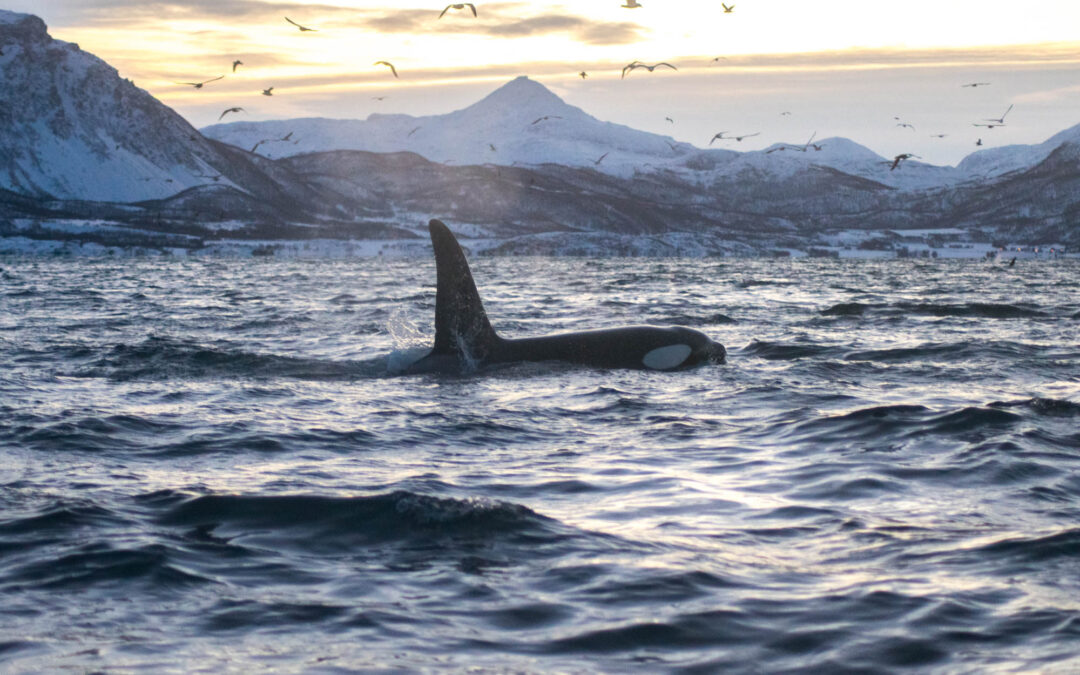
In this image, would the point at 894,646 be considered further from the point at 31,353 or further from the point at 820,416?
the point at 31,353

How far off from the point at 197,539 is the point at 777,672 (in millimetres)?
4212

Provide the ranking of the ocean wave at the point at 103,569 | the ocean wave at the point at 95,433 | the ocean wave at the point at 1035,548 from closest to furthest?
the ocean wave at the point at 103,569 < the ocean wave at the point at 1035,548 < the ocean wave at the point at 95,433

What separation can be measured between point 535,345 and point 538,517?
27.1 ft

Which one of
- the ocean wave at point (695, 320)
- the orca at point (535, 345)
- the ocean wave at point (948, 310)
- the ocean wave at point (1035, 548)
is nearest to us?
the ocean wave at point (1035, 548)

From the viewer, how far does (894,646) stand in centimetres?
566

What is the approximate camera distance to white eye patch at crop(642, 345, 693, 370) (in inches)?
641

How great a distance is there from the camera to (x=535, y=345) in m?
16.4

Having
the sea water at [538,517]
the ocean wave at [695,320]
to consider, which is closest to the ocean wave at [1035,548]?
the sea water at [538,517]

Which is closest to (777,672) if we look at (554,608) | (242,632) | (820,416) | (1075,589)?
(554,608)

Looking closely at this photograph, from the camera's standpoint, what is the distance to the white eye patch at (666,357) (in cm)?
1628

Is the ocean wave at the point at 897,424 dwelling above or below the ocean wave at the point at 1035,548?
below

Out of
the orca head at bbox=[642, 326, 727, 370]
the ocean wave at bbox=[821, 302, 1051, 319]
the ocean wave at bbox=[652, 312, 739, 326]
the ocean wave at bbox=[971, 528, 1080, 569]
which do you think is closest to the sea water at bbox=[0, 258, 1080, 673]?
the ocean wave at bbox=[971, 528, 1080, 569]

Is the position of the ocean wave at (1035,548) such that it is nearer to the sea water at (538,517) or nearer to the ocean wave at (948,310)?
the sea water at (538,517)

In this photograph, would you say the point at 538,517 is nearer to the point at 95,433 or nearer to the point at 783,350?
the point at 95,433
